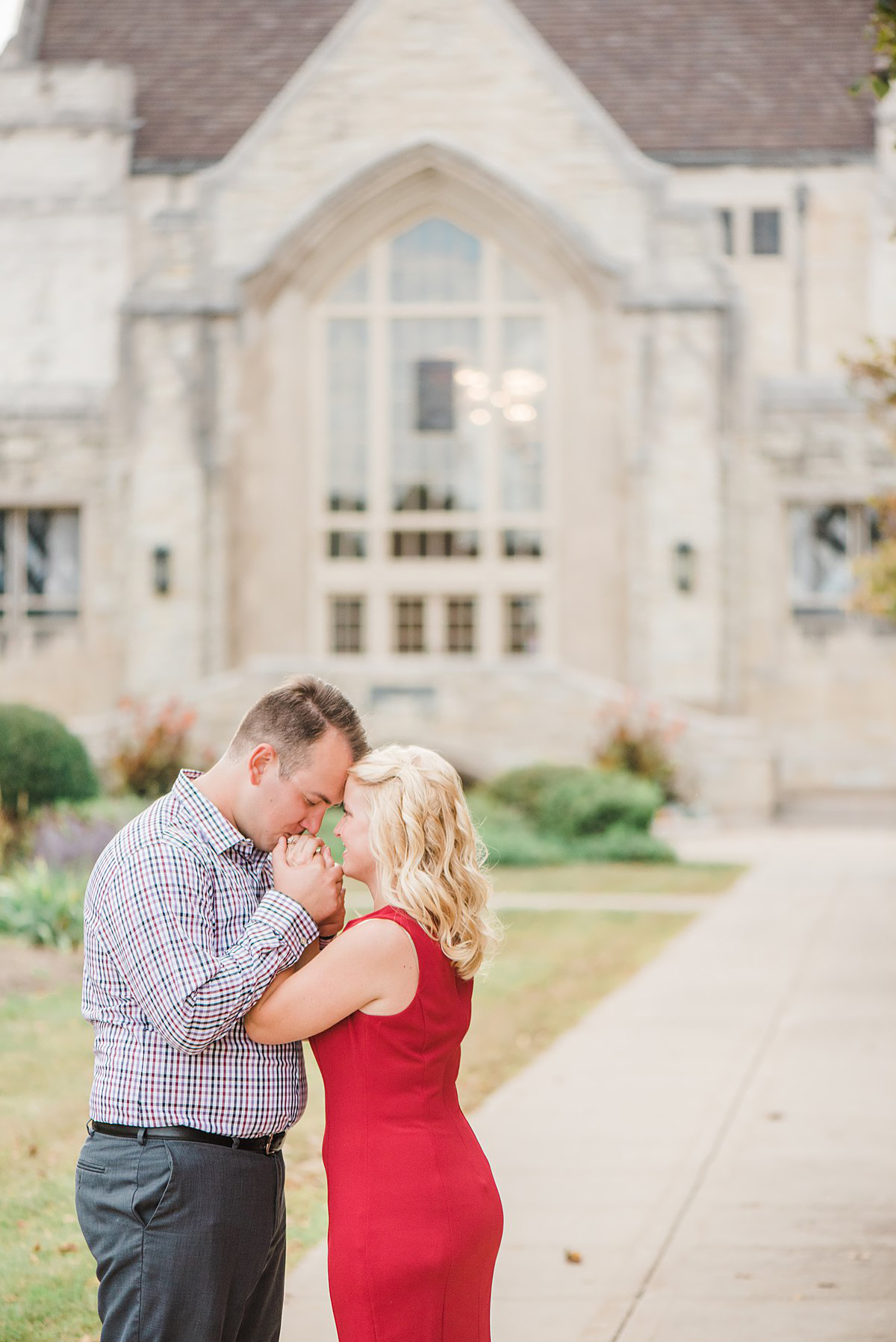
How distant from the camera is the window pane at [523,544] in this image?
87.5ft

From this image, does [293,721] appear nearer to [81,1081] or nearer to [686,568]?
[81,1081]

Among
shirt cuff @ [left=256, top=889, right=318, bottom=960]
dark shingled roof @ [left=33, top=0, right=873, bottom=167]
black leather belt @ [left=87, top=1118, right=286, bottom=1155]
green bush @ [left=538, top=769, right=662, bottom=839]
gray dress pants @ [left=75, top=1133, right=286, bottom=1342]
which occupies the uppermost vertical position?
dark shingled roof @ [left=33, top=0, right=873, bottom=167]

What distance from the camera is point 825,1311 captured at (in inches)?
190

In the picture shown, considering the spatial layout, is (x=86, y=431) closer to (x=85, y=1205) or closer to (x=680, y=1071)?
(x=680, y=1071)

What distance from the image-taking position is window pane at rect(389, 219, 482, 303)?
87.3 feet

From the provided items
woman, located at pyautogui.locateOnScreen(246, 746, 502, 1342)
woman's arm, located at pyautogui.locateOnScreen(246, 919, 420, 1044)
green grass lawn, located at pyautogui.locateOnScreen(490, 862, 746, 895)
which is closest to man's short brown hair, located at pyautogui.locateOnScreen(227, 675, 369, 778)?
woman, located at pyautogui.locateOnScreen(246, 746, 502, 1342)

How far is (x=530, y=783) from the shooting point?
20312mm

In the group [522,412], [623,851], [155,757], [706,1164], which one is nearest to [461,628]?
[522,412]

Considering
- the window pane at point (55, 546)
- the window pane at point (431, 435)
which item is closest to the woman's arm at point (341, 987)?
the window pane at point (431, 435)

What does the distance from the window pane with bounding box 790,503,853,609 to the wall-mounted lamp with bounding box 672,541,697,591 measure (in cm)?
194

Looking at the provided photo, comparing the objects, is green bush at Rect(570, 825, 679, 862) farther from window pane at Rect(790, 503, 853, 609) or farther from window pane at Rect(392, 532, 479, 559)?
window pane at Rect(392, 532, 479, 559)

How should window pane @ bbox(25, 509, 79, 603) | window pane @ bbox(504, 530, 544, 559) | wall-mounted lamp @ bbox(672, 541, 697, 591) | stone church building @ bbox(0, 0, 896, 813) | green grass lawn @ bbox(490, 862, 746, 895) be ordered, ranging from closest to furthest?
green grass lawn @ bbox(490, 862, 746, 895) < wall-mounted lamp @ bbox(672, 541, 697, 591) < stone church building @ bbox(0, 0, 896, 813) < window pane @ bbox(504, 530, 544, 559) < window pane @ bbox(25, 509, 79, 603)

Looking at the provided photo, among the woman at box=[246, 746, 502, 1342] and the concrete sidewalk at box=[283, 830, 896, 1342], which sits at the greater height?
the woman at box=[246, 746, 502, 1342]

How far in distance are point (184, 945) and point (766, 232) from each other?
29350mm
